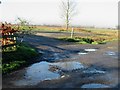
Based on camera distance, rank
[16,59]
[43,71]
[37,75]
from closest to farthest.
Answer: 1. [37,75]
2. [43,71]
3. [16,59]

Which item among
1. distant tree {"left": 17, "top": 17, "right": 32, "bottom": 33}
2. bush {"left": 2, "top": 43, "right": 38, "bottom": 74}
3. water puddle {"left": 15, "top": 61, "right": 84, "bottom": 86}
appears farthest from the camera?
distant tree {"left": 17, "top": 17, "right": 32, "bottom": 33}

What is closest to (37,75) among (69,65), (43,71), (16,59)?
(43,71)

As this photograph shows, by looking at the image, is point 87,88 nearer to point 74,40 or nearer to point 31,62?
point 31,62

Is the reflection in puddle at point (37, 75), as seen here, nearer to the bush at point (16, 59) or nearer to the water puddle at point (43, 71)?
the water puddle at point (43, 71)

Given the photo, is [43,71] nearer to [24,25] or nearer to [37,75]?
[37,75]

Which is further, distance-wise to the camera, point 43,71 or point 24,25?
point 24,25

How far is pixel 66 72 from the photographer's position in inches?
676

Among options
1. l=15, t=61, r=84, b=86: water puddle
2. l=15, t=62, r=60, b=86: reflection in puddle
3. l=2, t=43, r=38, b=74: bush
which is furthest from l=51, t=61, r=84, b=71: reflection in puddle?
l=2, t=43, r=38, b=74: bush

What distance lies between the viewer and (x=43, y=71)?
57.3 ft

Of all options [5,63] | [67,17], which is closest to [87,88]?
[5,63]

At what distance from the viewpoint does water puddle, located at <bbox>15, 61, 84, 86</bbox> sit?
14.7 metres

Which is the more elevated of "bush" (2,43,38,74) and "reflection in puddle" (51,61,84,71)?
"bush" (2,43,38,74)

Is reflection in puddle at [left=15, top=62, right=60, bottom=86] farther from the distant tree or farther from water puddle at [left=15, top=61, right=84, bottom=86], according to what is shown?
the distant tree

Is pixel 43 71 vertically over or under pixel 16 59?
under
